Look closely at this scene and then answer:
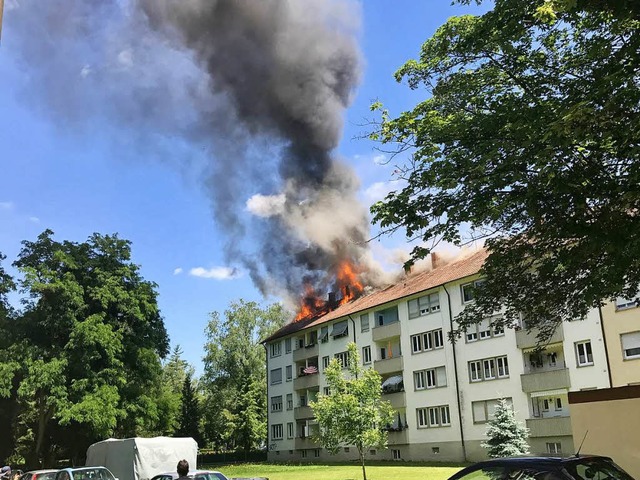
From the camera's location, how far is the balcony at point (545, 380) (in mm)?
33062

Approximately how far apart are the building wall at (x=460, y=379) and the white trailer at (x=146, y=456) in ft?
64.2

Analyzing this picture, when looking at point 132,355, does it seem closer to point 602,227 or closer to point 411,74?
point 411,74

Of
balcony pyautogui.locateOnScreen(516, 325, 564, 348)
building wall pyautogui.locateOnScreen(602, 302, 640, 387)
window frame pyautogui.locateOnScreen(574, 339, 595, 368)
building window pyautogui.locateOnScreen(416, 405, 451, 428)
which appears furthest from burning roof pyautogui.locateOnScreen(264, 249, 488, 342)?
building window pyautogui.locateOnScreen(416, 405, 451, 428)

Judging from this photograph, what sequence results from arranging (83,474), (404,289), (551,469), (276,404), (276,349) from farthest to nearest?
(276,349) < (276,404) < (404,289) < (83,474) < (551,469)

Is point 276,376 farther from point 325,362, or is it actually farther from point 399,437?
point 399,437

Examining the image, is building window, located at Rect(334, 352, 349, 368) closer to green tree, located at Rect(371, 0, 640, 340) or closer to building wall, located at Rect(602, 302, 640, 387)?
building wall, located at Rect(602, 302, 640, 387)

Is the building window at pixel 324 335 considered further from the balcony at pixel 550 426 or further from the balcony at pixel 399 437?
the balcony at pixel 550 426

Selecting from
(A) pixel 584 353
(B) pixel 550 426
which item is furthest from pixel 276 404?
(A) pixel 584 353

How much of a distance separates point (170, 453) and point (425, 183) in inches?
673

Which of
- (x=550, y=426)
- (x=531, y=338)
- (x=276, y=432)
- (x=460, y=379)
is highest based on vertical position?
(x=531, y=338)

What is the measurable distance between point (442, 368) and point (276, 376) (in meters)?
23.7

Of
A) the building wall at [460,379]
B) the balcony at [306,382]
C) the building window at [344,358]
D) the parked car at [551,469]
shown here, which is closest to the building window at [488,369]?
the building wall at [460,379]

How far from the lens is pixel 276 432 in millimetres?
59094

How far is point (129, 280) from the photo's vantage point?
37.8 metres
